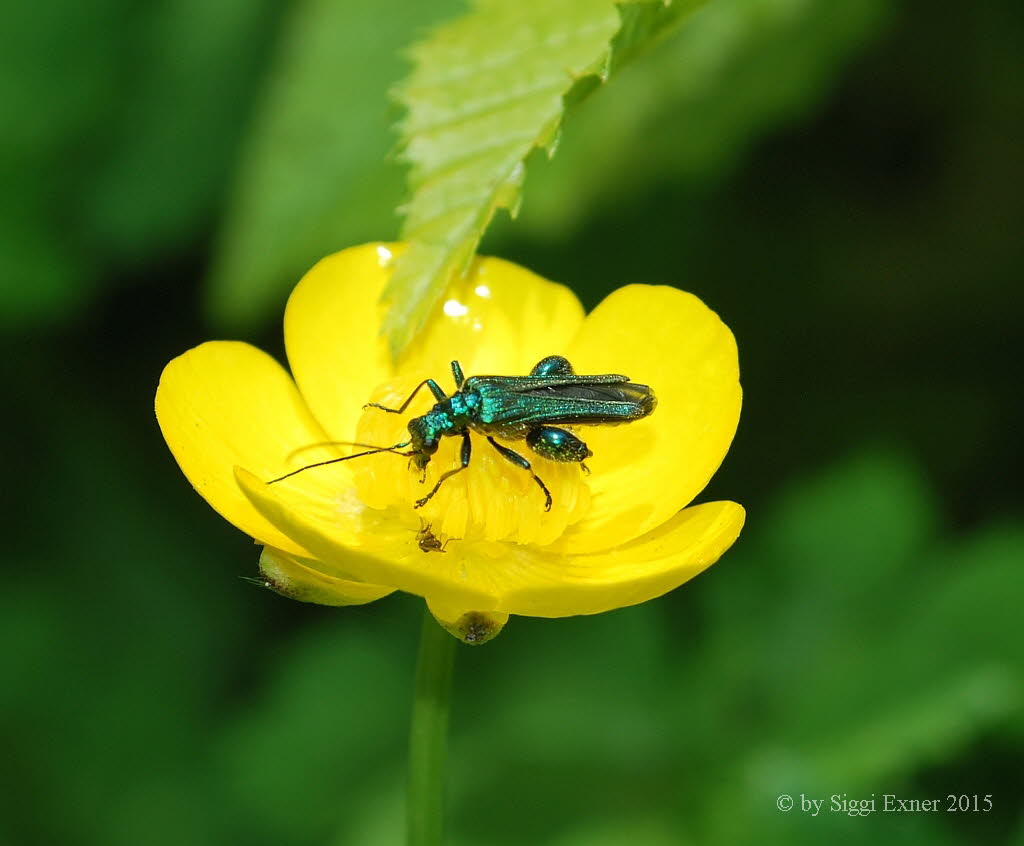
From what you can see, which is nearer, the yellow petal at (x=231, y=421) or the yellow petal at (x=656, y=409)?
the yellow petal at (x=231, y=421)

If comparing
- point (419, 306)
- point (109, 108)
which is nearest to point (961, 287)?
point (419, 306)

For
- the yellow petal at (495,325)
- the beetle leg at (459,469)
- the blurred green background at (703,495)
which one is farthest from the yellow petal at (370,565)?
the blurred green background at (703,495)

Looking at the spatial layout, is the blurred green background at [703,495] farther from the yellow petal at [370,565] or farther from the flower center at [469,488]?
the yellow petal at [370,565]

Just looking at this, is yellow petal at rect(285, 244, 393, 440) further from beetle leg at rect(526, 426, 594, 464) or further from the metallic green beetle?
beetle leg at rect(526, 426, 594, 464)

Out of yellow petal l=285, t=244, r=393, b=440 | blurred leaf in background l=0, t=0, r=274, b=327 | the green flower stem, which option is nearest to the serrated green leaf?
yellow petal l=285, t=244, r=393, b=440

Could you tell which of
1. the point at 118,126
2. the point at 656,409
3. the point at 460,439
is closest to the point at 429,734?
the point at 460,439

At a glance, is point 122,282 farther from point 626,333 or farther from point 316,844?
point 626,333

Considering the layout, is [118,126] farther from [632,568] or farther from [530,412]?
[632,568]
